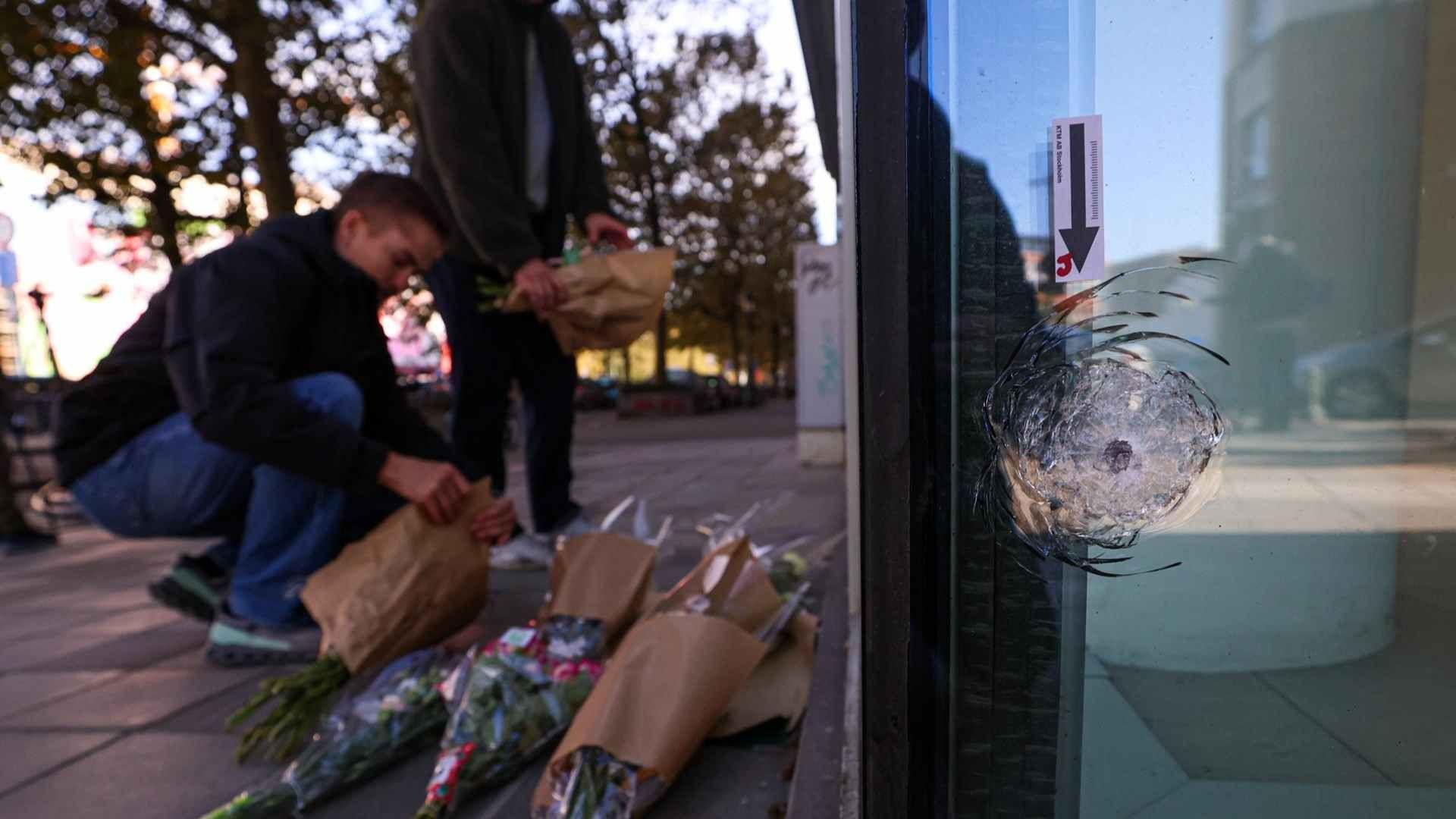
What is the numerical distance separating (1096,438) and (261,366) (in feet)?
6.42

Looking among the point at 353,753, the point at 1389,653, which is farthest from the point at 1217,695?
the point at 353,753

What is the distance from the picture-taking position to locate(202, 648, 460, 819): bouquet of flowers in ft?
4.48

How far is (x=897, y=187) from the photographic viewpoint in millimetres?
853

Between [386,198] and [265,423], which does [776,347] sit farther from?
[265,423]

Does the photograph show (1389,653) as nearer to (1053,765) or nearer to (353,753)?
(1053,765)

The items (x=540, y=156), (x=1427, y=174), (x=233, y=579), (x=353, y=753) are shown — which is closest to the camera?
(x=1427, y=174)

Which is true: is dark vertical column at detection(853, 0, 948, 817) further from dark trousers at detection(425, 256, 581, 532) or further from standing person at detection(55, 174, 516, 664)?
dark trousers at detection(425, 256, 581, 532)

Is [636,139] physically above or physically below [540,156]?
above

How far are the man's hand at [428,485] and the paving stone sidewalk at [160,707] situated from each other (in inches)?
21.6

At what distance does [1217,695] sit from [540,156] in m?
2.73

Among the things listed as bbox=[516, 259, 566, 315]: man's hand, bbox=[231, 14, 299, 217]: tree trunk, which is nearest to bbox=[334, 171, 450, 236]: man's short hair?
bbox=[516, 259, 566, 315]: man's hand

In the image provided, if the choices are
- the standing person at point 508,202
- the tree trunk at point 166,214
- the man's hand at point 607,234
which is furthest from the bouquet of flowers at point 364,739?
the tree trunk at point 166,214

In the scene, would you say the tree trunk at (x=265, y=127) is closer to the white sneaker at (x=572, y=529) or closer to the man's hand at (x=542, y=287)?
the white sneaker at (x=572, y=529)

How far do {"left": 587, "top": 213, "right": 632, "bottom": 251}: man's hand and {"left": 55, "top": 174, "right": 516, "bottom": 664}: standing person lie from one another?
2.26 ft
